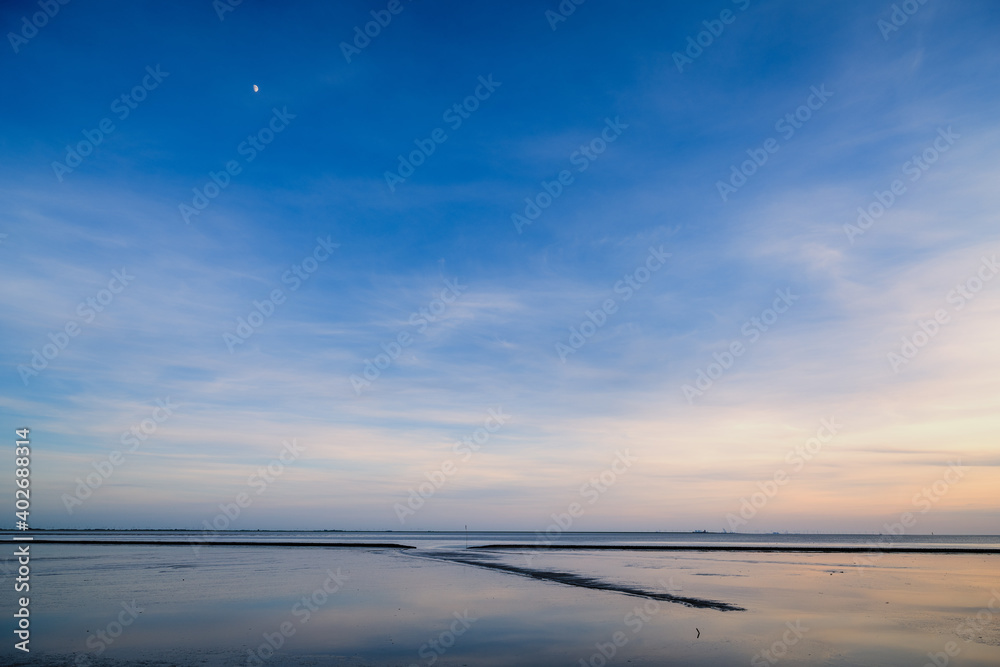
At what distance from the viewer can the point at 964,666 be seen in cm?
1645

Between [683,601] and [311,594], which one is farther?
[311,594]

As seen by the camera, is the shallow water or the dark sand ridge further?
the dark sand ridge

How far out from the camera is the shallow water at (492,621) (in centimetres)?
1725

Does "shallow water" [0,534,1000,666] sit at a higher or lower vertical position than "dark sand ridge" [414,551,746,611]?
lower

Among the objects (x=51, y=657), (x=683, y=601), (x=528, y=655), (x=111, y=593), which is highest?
(x=683, y=601)

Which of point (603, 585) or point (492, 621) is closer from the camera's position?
point (492, 621)

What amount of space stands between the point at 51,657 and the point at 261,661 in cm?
577

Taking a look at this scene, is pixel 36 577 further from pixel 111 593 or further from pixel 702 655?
pixel 702 655

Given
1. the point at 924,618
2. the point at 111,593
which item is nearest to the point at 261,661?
the point at 111,593

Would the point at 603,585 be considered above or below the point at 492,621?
above

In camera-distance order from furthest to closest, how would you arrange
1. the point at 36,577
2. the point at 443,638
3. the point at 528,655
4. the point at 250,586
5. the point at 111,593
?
the point at 36,577, the point at 250,586, the point at 111,593, the point at 443,638, the point at 528,655

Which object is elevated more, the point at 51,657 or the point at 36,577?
the point at 36,577

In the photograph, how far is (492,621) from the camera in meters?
23.1

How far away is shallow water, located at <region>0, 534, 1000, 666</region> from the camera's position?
17.2 m
